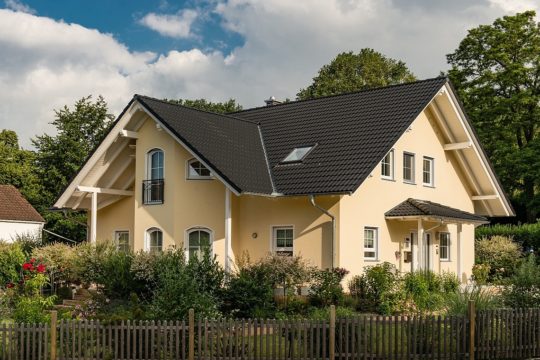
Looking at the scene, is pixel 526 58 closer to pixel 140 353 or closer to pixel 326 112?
pixel 326 112

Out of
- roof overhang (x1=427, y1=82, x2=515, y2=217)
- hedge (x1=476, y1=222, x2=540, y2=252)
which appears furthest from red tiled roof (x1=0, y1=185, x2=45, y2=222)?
roof overhang (x1=427, y1=82, x2=515, y2=217)

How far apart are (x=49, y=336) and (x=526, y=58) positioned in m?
36.0

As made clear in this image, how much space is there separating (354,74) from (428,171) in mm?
25446

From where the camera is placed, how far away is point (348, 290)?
2275cm

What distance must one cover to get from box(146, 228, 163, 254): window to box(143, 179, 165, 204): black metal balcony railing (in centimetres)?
96

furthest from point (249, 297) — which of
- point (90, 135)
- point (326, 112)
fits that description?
point (90, 135)

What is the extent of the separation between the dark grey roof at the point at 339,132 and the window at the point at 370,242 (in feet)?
7.72

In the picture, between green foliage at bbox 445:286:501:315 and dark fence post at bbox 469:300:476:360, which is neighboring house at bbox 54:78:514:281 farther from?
dark fence post at bbox 469:300:476:360

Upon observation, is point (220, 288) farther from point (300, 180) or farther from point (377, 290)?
point (300, 180)

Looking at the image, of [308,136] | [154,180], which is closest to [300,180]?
[308,136]

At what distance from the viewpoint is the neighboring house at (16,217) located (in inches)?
1748

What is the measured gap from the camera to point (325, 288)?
2125cm

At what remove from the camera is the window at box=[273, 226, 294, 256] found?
23.9 meters

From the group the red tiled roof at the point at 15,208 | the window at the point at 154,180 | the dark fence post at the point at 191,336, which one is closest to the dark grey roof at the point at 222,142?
the window at the point at 154,180
